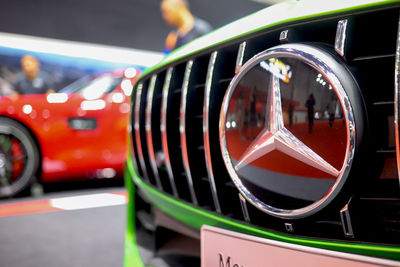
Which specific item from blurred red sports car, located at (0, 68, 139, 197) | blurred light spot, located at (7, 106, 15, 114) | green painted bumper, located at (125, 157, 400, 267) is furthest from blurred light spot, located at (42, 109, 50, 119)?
green painted bumper, located at (125, 157, 400, 267)

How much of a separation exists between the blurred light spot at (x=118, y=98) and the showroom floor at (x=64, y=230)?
0.91 m

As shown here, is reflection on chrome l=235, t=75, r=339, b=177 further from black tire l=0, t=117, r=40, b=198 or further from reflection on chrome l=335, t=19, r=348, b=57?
black tire l=0, t=117, r=40, b=198

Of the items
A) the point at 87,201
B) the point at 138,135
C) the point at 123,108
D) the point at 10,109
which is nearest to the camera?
the point at 138,135

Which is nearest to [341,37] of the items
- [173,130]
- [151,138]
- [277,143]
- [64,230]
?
[277,143]

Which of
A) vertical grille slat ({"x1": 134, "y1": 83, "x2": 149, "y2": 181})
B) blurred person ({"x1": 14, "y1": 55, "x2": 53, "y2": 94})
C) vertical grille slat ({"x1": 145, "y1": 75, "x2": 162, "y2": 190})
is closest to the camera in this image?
vertical grille slat ({"x1": 145, "y1": 75, "x2": 162, "y2": 190})

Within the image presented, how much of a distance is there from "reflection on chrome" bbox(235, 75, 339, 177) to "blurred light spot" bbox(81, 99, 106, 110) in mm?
2787

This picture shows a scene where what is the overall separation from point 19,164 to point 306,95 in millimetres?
3225

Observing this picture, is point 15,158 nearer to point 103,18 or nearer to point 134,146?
point 134,146

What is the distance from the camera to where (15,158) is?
3.21 m

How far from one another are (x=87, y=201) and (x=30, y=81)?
11.7 feet

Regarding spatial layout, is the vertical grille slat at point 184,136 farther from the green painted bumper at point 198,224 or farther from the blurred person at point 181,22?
the blurred person at point 181,22

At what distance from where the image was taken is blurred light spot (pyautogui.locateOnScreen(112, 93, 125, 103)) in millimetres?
3391

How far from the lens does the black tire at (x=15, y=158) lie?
314cm

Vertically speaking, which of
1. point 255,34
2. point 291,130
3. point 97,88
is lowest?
point 291,130
